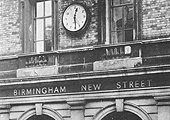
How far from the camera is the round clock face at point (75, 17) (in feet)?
42.5

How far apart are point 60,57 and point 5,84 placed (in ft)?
6.97

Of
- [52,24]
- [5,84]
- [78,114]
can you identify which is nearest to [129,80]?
[78,114]

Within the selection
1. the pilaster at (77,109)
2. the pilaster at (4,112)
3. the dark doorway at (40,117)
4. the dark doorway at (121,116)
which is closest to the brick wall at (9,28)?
the pilaster at (4,112)

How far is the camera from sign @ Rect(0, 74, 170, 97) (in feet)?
37.4

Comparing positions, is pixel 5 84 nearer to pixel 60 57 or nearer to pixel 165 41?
pixel 60 57

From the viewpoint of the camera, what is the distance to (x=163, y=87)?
440 inches

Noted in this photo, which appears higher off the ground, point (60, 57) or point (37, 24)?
point (37, 24)

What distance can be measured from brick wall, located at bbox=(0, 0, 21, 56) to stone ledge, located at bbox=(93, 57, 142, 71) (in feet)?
10.6

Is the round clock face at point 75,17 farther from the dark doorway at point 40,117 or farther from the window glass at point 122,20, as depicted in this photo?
the dark doorway at point 40,117

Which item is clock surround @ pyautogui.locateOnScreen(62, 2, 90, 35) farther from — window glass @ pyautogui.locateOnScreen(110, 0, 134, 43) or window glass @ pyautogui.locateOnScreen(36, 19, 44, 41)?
window glass @ pyautogui.locateOnScreen(36, 19, 44, 41)

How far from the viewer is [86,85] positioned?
40.6 ft

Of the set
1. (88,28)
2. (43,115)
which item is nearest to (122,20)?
(88,28)

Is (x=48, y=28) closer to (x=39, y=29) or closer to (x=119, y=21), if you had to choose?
(x=39, y=29)

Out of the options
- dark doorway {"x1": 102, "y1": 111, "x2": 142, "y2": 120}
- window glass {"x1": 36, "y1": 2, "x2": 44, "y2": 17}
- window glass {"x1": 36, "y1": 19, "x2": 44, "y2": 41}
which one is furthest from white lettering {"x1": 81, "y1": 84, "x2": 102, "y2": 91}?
window glass {"x1": 36, "y1": 2, "x2": 44, "y2": 17}
